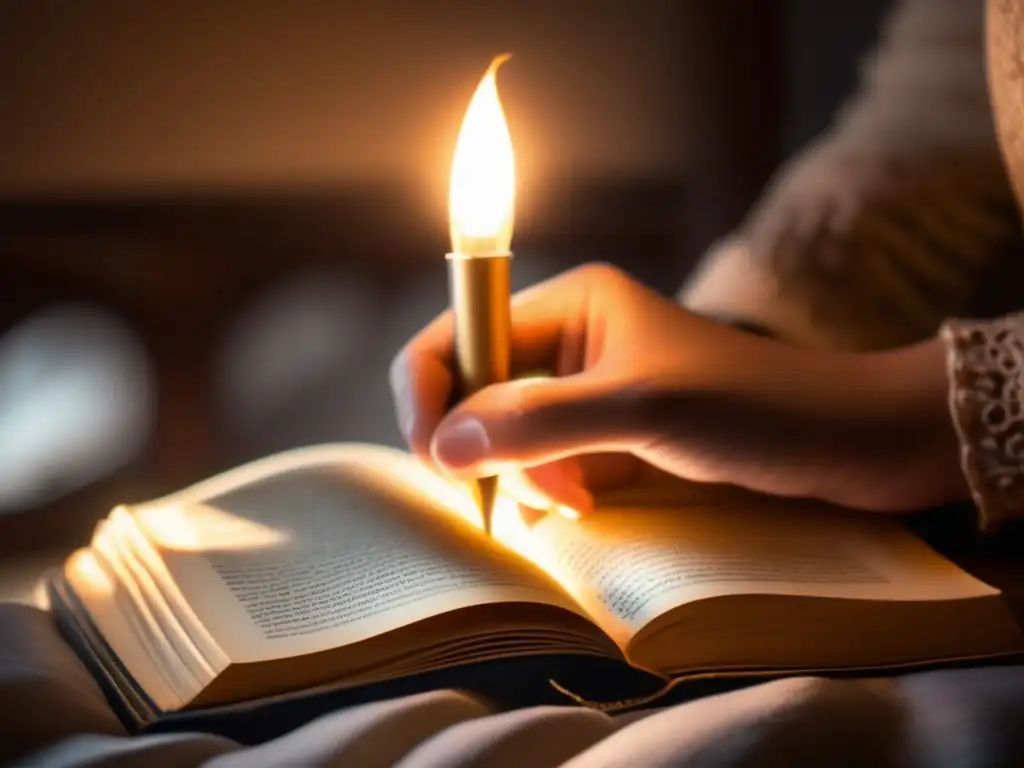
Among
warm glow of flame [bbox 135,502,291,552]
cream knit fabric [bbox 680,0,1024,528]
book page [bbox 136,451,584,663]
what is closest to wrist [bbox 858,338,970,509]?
cream knit fabric [bbox 680,0,1024,528]

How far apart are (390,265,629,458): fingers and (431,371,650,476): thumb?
0.09 m

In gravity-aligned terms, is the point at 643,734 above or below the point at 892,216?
below

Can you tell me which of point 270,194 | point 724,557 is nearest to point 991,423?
point 724,557

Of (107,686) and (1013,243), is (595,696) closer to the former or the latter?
(107,686)

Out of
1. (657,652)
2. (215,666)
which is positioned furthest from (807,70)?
(215,666)

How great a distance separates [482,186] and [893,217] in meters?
0.55

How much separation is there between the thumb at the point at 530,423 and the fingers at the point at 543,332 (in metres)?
0.09

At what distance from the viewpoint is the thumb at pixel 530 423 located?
57 centimetres

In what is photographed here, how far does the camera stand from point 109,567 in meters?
0.60

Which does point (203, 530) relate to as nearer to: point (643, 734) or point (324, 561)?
point (324, 561)

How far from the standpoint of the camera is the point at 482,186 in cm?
55

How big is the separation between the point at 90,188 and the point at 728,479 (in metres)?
0.74

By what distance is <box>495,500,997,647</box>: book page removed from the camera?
548 mm

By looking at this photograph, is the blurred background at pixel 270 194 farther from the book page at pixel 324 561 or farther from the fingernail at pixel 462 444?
the fingernail at pixel 462 444
